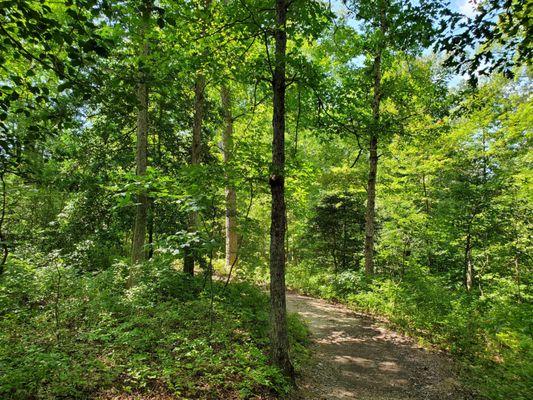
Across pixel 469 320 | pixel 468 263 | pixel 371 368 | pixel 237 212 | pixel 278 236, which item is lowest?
pixel 371 368

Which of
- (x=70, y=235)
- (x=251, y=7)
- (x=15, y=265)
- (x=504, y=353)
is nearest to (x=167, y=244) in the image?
(x=15, y=265)

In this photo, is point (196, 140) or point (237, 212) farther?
point (196, 140)

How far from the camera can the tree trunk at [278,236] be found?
5.52 m

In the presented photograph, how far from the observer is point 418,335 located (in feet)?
28.4

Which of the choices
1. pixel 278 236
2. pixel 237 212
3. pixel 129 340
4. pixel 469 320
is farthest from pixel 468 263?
A: pixel 129 340

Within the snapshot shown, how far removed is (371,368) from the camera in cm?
690

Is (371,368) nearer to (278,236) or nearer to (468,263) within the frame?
(278,236)

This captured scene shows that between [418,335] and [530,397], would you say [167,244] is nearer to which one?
[530,397]

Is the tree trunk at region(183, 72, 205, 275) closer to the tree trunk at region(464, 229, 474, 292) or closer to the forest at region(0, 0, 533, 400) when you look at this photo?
the forest at region(0, 0, 533, 400)

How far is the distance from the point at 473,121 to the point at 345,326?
Answer: 8.44 metres

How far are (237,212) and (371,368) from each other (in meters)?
4.84

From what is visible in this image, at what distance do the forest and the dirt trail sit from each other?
2.2 inches

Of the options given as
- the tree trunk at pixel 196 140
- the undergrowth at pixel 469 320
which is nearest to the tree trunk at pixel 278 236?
the undergrowth at pixel 469 320

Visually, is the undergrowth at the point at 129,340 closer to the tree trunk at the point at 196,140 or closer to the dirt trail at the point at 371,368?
the dirt trail at the point at 371,368
